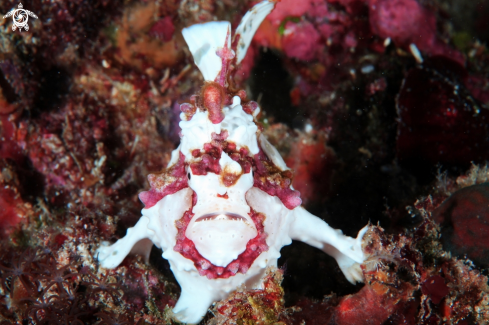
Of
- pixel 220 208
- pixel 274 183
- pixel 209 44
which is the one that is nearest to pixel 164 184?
pixel 220 208

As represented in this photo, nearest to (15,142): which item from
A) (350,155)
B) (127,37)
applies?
(127,37)

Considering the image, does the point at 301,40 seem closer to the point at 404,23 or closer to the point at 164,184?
the point at 404,23

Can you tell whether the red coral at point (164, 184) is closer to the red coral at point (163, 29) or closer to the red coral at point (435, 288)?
the red coral at point (435, 288)

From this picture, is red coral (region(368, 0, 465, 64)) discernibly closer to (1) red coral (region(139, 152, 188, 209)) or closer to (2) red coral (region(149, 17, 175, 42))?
(2) red coral (region(149, 17, 175, 42))

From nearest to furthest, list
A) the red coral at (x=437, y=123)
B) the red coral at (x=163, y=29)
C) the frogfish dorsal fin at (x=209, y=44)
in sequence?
1. the frogfish dorsal fin at (x=209, y=44)
2. the red coral at (x=437, y=123)
3. the red coral at (x=163, y=29)

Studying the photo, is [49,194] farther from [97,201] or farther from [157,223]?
[157,223]

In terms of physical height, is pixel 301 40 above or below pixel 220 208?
below

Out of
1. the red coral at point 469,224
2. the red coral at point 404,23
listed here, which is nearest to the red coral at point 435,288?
the red coral at point 469,224

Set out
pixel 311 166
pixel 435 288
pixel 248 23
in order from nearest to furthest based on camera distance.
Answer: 1. pixel 435 288
2. pixel 248 23
3. pixel 311 166
